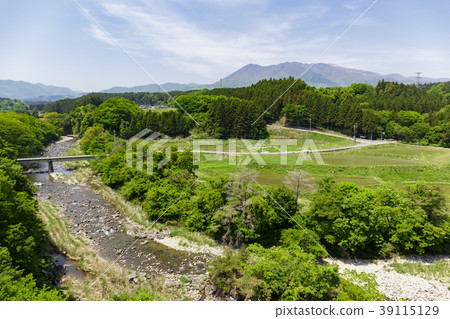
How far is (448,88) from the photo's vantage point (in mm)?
97188

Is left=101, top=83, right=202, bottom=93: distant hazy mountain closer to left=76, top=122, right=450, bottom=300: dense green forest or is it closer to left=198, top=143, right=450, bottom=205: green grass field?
left=76, top=122, right=450, bottom=300: dense green forest

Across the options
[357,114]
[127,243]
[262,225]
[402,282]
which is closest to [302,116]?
[357,114]

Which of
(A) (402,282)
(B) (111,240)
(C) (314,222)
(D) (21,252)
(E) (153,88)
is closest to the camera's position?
(D) (21,252)

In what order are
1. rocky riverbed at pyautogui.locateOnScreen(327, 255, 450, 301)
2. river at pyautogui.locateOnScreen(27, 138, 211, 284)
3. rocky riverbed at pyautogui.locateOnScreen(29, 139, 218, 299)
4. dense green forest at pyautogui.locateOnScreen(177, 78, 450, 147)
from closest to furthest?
rocky riverbed at pyautogui.locateOnScreen(327, 255, 450, 301), rocky riverbed at pyautogui.locateOnScreen(29, 139, 218, 299), river at pyautogui.locateOnScreen(27, 138, 211, 284), dense green forest at pyautogui.locateOnScreen(177, 78, 450, 147)

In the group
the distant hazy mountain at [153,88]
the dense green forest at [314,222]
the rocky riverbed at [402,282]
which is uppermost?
the distant hazy mountain at [153,88]

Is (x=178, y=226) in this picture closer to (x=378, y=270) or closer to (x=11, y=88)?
(x=378, y=270)

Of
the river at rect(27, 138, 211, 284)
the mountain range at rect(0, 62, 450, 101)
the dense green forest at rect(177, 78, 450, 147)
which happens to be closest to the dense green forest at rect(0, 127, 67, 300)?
the river at rect(27, 138, 211, 284)

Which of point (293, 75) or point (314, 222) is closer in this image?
point (293, 75)

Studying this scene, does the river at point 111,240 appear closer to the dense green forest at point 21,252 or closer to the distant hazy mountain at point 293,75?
the dense green forest at point 21,252

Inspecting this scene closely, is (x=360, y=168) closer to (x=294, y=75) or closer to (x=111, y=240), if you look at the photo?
(x=294, y=75)

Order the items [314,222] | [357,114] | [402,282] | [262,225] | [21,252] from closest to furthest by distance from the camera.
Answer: [21,252] < [402,282] < [314,222] < [262,225] < [357,114]

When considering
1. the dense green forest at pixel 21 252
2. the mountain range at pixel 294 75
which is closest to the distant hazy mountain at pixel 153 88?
the mountain range at pixel 294 75

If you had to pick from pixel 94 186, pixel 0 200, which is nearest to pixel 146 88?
pixel 0 200

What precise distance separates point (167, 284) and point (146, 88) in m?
10.5
